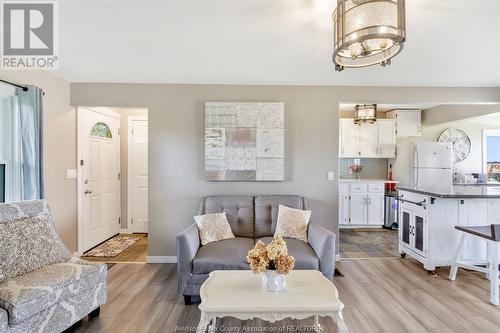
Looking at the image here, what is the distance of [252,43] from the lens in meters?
2.42

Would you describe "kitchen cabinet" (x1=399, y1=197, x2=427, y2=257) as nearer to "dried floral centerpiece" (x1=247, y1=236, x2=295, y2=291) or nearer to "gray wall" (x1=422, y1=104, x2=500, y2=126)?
"gray wall" (x1=422, y1=104, x2=500, y2=126)

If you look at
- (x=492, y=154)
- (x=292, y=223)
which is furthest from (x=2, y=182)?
(x=492, y=154)

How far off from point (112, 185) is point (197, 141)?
2.14 m

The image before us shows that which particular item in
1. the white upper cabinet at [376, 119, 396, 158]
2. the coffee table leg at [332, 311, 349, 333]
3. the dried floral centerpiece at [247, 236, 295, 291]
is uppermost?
the white upper cabinet at [376, 119, 396, 158]

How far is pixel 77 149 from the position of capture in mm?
3688

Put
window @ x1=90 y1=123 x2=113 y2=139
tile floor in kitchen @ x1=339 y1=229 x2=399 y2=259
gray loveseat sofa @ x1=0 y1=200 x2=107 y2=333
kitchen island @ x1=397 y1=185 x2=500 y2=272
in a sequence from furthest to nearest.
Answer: window @ x1=90 y1=123 x2=113 y2=139
tile floor in kitchen @ x1=339 y1=229 x2=399 y2=259
kitchen island @ x1=397 y1=185 x2=500 y2=272
gray loveseat sofa @ x1=0 y1=200 x2=107 y2=333

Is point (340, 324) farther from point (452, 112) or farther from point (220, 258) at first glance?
point (452, 112)

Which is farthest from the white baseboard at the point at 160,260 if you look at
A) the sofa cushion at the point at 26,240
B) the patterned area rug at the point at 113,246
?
the sofa cushion at the point at 26,240

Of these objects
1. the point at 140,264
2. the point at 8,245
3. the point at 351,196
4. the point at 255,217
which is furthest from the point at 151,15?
the point at 351,196

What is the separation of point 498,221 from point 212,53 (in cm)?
388

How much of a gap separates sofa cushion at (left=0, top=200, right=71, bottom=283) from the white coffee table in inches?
56.2

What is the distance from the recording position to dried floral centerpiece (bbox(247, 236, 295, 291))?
1.75 m

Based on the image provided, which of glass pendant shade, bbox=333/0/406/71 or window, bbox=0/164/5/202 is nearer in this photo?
glass pendant shade, bbox=333/0/406/71

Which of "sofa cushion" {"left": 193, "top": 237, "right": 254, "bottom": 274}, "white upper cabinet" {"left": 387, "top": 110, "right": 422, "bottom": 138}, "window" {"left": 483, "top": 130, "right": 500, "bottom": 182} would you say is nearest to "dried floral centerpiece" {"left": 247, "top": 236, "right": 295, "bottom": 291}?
"sofa cushion" {"left": 193, "top": 237, "right": 254, "bottom": 274}
